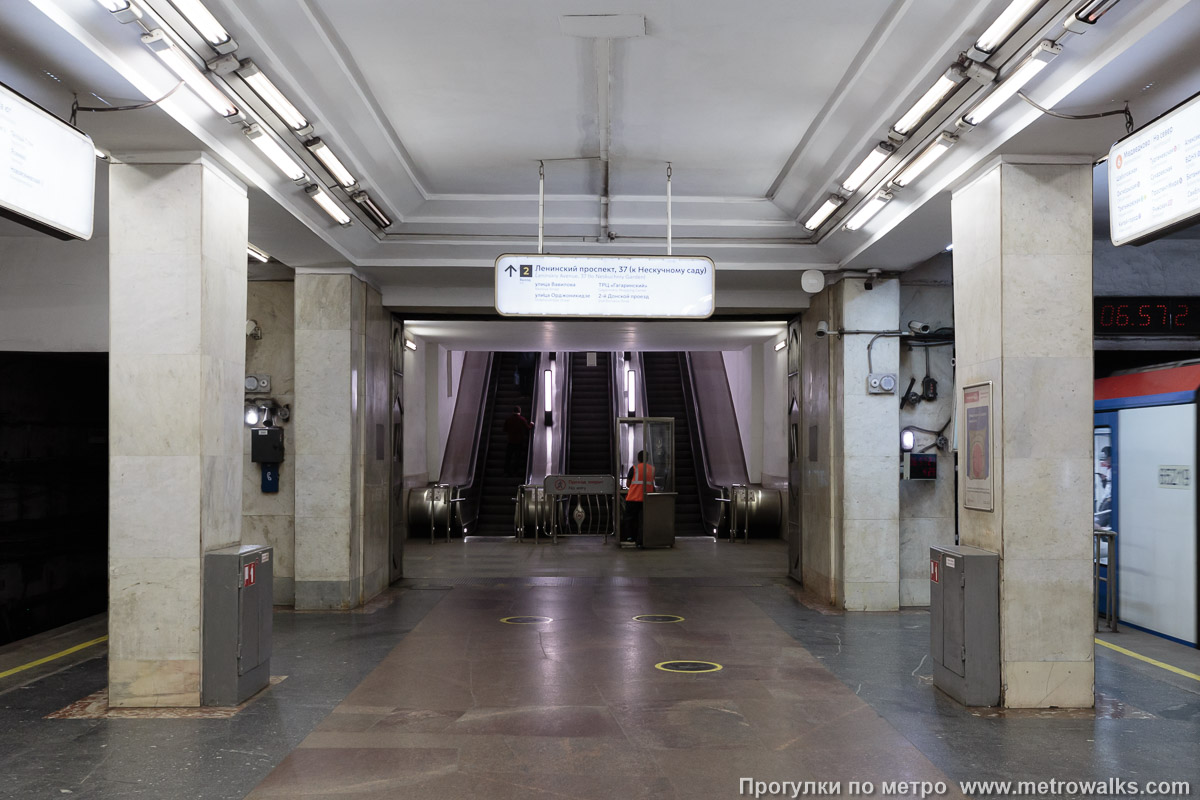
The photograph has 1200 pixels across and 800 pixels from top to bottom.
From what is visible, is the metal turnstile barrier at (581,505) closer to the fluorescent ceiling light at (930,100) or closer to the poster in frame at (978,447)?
the poster in frame at (978,447)

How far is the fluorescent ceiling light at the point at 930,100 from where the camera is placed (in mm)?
4422

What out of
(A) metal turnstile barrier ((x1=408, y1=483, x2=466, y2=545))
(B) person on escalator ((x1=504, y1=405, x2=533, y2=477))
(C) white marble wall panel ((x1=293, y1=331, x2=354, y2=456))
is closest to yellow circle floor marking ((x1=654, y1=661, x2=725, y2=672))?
(C) white marble wall panel ((x1=293, y1=331, x2=354, y2=456))

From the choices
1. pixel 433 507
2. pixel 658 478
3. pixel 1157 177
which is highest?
pixel 1157 177

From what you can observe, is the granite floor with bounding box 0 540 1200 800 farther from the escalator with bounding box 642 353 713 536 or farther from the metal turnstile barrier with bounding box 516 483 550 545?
the escalator with bounding box 642 353 713 536

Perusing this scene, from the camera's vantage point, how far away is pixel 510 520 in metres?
16.6

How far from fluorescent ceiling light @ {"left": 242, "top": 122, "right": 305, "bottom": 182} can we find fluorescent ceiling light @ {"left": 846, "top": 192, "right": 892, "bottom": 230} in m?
3.86

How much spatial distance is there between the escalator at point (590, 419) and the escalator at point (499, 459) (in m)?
1.15

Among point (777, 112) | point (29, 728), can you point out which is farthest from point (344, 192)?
point (29, 728)

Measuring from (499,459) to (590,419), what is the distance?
2.71 m

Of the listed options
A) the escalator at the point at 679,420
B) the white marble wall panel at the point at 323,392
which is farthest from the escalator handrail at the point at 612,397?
the white marble wall panel at the point at 323,392

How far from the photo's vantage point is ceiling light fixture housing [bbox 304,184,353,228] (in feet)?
20.2

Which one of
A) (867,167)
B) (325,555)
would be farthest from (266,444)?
(867,167)

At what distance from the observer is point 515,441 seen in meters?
17.3

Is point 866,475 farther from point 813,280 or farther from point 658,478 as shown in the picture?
point 658,478
